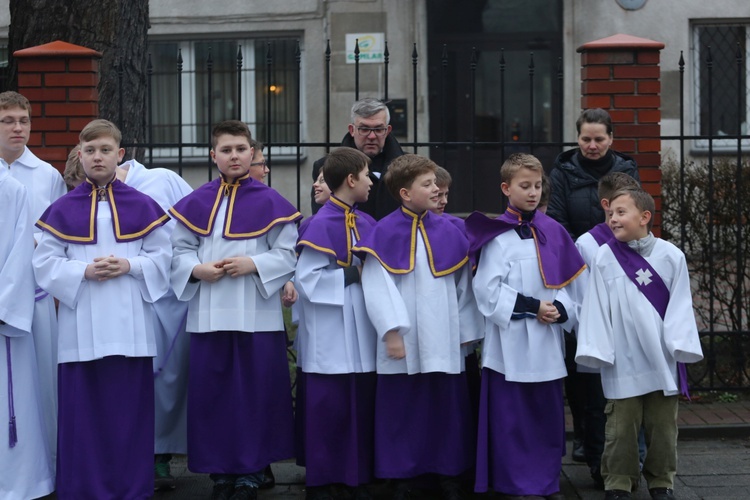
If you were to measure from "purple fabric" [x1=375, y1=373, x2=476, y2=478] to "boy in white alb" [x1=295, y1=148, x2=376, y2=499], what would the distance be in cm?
11

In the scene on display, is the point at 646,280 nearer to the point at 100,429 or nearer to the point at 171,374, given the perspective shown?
the point at 171,374

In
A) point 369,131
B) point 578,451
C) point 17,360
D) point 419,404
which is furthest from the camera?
point 578,451

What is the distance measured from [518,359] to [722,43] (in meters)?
9.63

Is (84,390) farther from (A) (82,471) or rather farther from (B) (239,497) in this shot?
(B) (239,497)

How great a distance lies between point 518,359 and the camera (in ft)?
17.7

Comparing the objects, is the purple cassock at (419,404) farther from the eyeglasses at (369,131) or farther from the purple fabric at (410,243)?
the eyeglasses at (369,131)

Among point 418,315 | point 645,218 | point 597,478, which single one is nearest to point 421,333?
point 418,315

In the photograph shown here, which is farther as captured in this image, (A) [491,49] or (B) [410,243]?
(A) [491,49]

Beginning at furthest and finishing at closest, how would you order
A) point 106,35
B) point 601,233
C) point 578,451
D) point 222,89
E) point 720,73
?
point 222,89
point 720,73
point 106,35
point 578,451
point 601,233

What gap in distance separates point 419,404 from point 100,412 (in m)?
1.47

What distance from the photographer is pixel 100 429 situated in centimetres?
534

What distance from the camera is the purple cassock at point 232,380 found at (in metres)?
5.50

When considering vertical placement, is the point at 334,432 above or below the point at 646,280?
below

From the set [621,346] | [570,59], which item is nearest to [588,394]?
[621,346]
